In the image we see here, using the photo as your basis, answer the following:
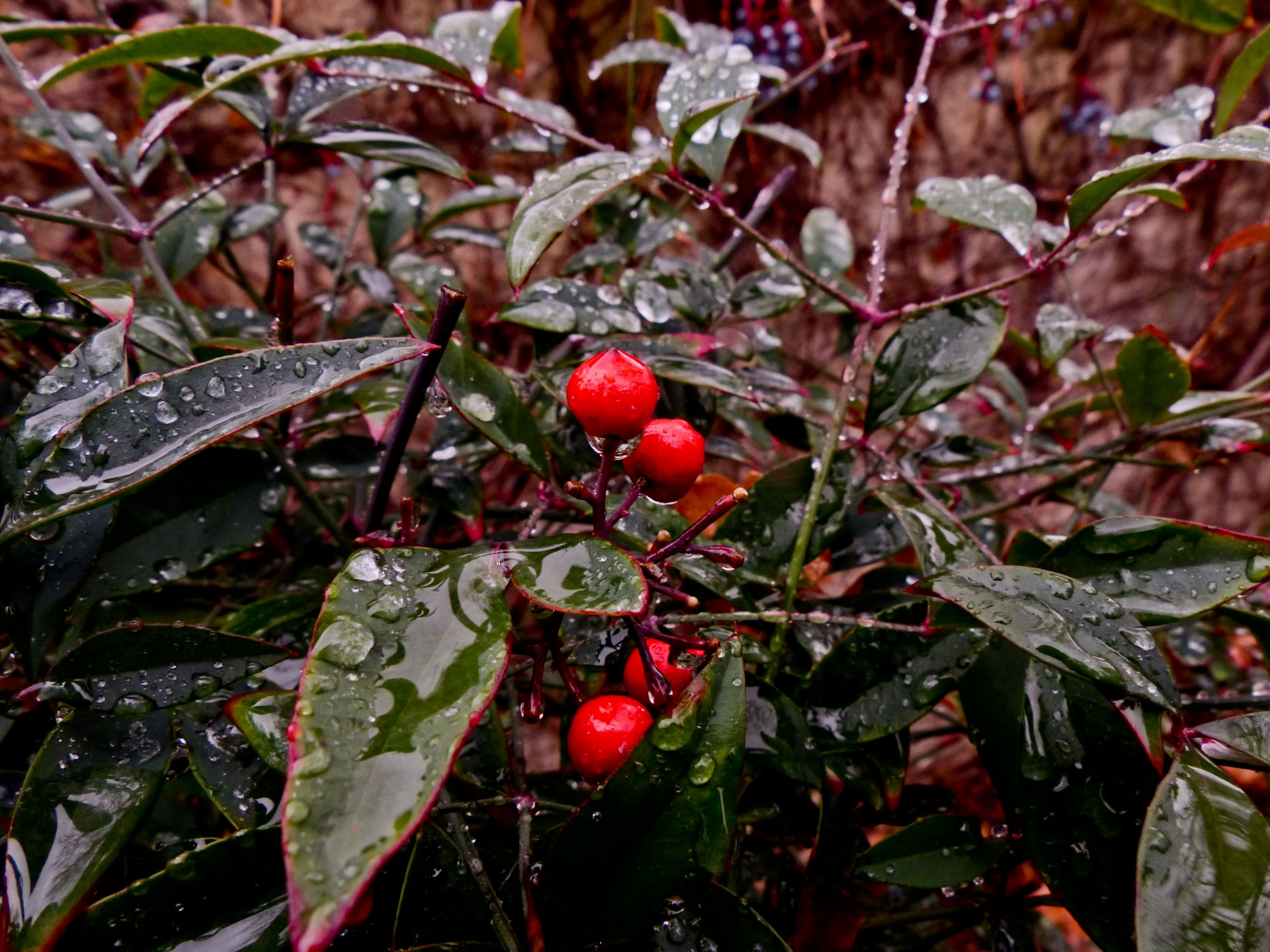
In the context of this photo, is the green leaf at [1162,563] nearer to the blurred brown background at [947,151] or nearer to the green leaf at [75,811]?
the green leaf at [75,811]

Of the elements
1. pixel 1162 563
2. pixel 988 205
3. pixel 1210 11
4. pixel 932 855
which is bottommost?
pixel 932 855

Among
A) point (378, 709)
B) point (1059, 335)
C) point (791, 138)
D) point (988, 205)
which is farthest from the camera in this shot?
point (791, 138)

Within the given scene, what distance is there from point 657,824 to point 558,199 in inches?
12.8

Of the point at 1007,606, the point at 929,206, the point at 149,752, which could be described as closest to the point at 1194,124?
the point at 929,206

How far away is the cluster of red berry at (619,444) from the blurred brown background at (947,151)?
52.1 inches

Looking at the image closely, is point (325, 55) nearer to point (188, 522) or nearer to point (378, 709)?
point (188, 522)

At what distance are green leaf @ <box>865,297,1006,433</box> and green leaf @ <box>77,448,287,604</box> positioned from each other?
17.5 inches

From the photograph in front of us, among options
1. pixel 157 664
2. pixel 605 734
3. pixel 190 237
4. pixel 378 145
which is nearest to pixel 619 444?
pixel 605 734

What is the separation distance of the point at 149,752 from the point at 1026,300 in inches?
83.0

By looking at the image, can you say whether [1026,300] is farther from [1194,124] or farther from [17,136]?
[17,136]

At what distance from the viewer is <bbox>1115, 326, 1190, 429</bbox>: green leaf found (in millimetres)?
560

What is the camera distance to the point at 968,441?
724mm

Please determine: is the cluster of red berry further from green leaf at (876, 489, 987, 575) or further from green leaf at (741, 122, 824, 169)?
green leaf at (741, 122, 824, 169)

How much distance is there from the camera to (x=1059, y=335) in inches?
26.6
